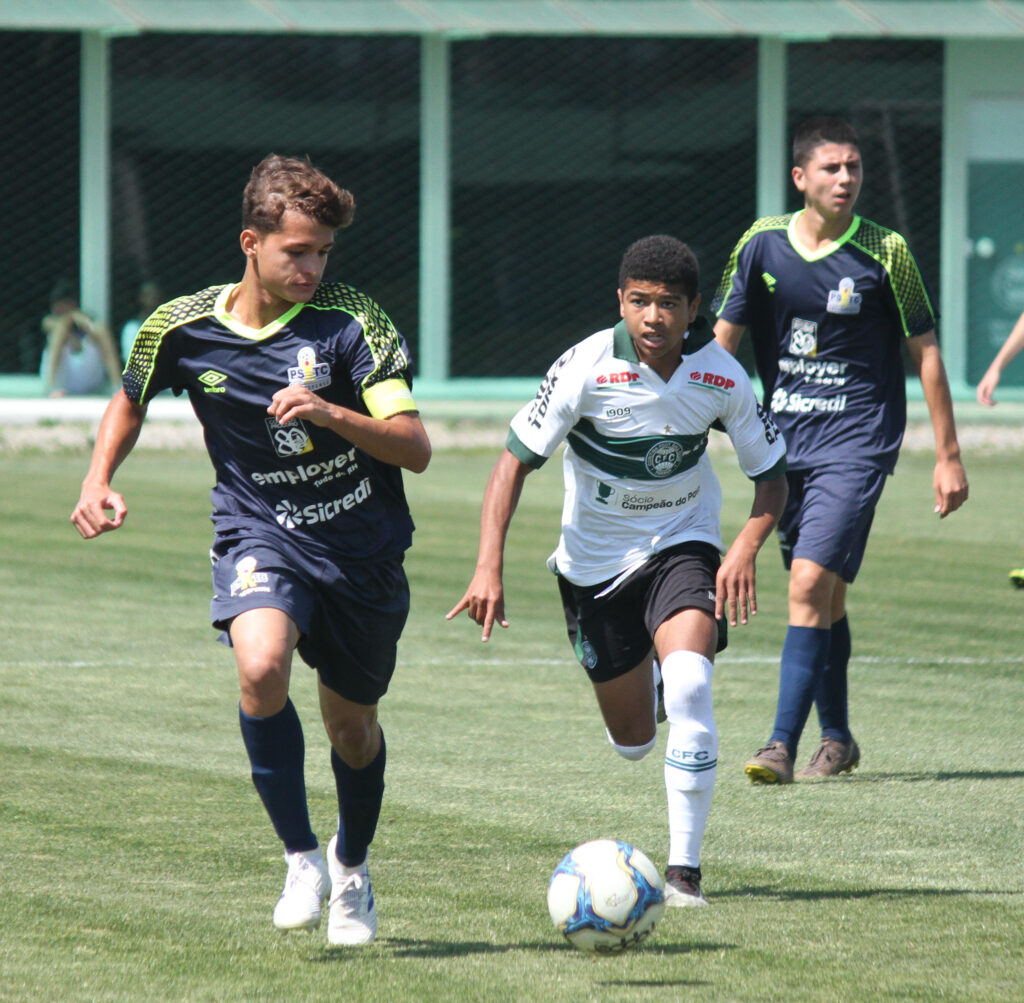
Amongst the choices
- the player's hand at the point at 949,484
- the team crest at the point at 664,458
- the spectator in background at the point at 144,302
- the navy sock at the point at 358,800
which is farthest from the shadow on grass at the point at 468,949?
the spectator in background at the point at 144,302

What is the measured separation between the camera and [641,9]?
21.0 metres

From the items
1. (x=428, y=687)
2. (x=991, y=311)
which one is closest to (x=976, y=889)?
(x=428, y=687)

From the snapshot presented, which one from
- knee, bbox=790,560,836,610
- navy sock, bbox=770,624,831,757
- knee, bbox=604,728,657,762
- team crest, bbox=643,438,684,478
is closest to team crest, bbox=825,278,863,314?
knee, bbox=790,560,836,610

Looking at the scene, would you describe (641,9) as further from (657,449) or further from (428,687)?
(657,449)

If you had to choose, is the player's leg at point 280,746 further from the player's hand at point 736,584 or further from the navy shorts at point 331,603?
the player's hand at point 736,584

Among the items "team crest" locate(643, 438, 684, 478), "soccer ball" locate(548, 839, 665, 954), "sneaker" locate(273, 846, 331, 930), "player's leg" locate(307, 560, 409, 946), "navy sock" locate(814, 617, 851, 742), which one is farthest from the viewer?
"navy sock" locate(814, 617, 851, 742)

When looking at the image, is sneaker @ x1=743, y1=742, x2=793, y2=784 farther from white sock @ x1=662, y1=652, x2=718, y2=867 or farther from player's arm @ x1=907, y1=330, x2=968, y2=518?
white sock @ x1=662, y1=652, x2=718, y2=867

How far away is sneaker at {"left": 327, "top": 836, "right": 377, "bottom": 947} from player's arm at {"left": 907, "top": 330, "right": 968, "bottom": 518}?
9.61ft

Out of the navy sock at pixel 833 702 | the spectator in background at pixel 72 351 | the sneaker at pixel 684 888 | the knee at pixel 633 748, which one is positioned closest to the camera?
the sneaker at pixel 684 888

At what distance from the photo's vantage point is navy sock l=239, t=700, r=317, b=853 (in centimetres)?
438

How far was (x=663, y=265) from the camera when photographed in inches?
200

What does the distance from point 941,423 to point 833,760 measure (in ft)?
4.23

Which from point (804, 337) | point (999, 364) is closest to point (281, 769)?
point (804, 337)

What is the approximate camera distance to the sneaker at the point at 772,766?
6.25 meters
